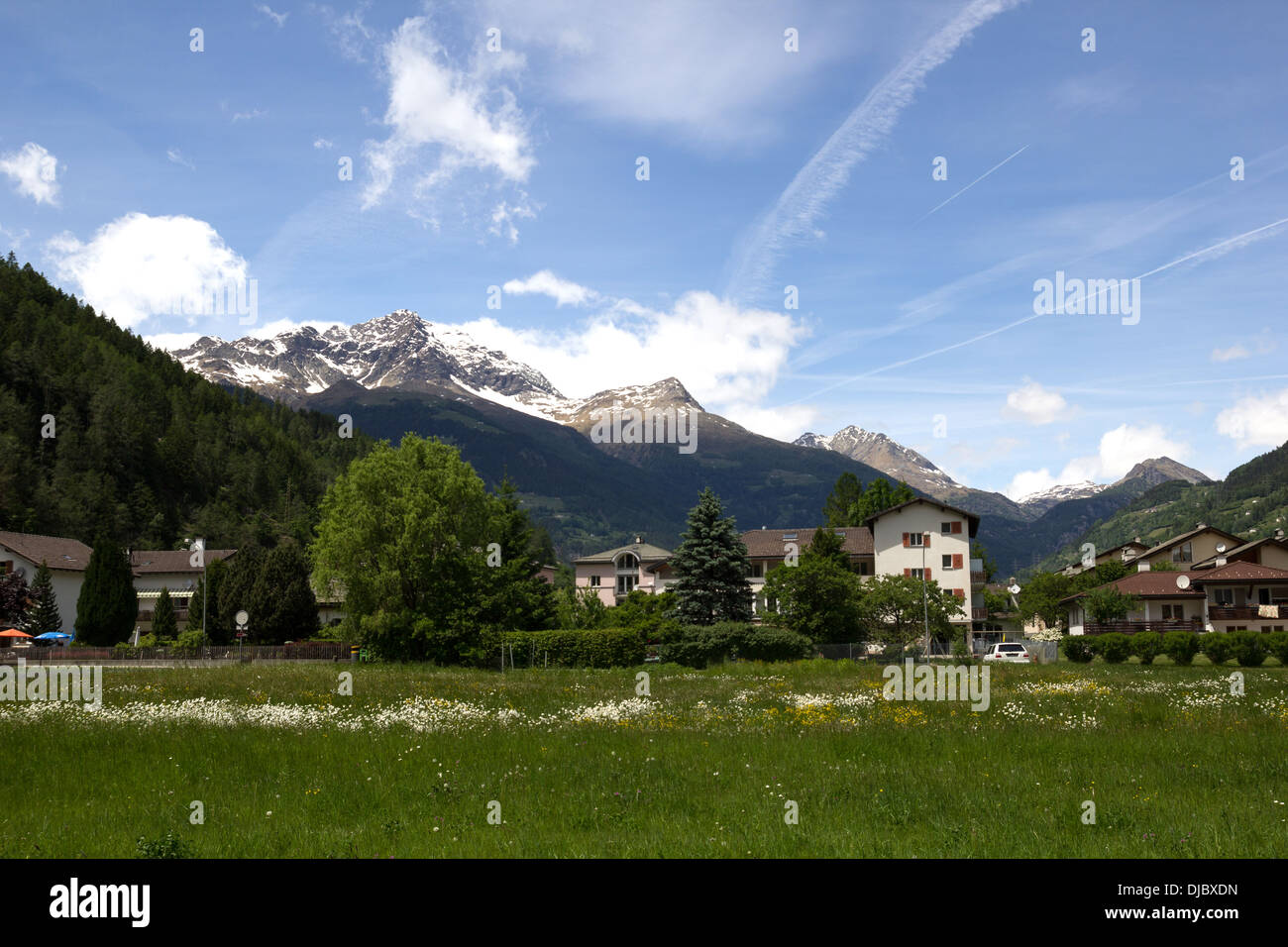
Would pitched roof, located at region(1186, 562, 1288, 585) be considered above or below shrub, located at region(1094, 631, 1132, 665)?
above

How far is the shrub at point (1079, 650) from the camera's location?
56213mm

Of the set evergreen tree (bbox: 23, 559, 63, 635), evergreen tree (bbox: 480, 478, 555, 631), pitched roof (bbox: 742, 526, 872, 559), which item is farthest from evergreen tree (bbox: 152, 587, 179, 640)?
pitched roof (bbox: 742, 526, 872, 559)

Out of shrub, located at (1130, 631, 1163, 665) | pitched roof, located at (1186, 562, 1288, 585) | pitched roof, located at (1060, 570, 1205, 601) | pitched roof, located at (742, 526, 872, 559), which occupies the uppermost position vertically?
pitched roof, located at (742, 526, 872, 559)

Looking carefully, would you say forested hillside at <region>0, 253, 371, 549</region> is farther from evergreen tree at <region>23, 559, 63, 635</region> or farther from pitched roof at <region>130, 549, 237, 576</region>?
evergreen tree at <region>23, 559, 63, 635</region>

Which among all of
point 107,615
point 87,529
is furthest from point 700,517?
point 87,529

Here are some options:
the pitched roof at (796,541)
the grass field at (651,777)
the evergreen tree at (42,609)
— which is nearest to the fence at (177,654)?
the evergreen tree at (42,609)

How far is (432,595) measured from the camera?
5503 centimetres

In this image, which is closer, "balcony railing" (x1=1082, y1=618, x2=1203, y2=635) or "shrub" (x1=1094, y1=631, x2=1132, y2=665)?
"shrub" (x1=1094, y1=631, x2=1132, y2=665)

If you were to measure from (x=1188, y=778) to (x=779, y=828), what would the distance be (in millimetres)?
8262

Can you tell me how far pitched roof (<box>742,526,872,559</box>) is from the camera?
94500mm

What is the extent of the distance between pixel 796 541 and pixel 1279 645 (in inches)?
2036

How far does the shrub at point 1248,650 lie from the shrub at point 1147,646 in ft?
14.0

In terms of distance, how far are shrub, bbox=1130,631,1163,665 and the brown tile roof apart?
323 ft
